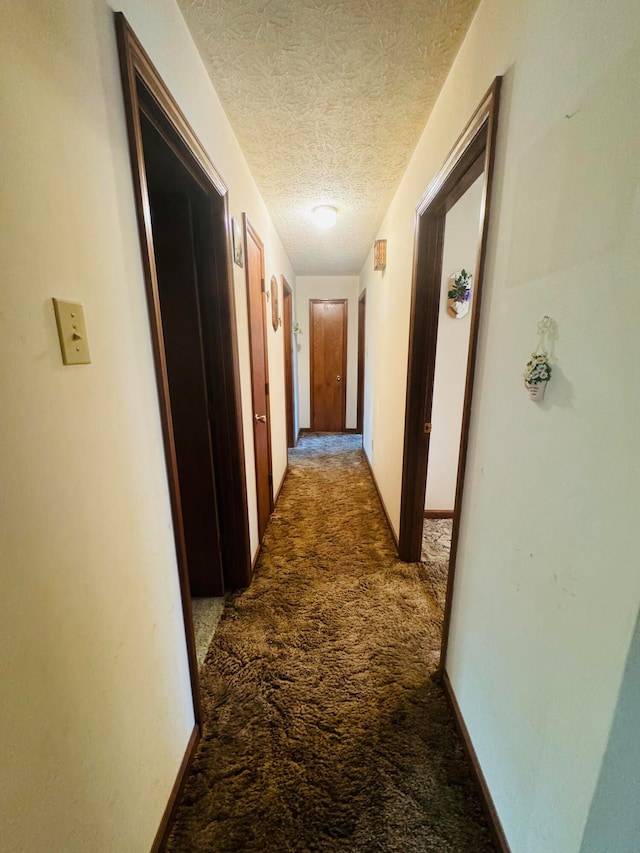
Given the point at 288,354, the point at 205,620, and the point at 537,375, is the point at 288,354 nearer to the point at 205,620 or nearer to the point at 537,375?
the point at 205,620

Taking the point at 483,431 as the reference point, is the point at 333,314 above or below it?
above

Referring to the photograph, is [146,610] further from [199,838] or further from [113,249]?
[113,249]

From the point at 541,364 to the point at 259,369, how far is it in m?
1.79

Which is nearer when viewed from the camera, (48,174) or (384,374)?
(48,174)

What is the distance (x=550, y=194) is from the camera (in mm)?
711

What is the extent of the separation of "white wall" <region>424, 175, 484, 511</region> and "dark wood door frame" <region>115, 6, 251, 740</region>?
4.41 ft

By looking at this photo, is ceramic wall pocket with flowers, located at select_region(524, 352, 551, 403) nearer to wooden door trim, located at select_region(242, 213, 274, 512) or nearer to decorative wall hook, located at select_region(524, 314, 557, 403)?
decorative wall hook, located at select_region(524, 314, 557, 403)

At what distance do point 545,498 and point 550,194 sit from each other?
2.16 feet

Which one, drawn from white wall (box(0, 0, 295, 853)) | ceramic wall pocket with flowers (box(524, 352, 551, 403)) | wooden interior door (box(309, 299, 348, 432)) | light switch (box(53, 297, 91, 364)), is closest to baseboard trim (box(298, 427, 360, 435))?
wooden interior door (box(309, 299, 348, 432))

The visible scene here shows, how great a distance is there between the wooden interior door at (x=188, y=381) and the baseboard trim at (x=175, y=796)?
0.77 m

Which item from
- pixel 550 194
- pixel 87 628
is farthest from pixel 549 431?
pixel 87 628

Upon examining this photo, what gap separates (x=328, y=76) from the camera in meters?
1.28

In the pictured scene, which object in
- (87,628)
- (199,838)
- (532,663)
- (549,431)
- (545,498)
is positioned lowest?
(199,838)

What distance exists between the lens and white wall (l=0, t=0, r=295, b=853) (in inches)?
19.7
